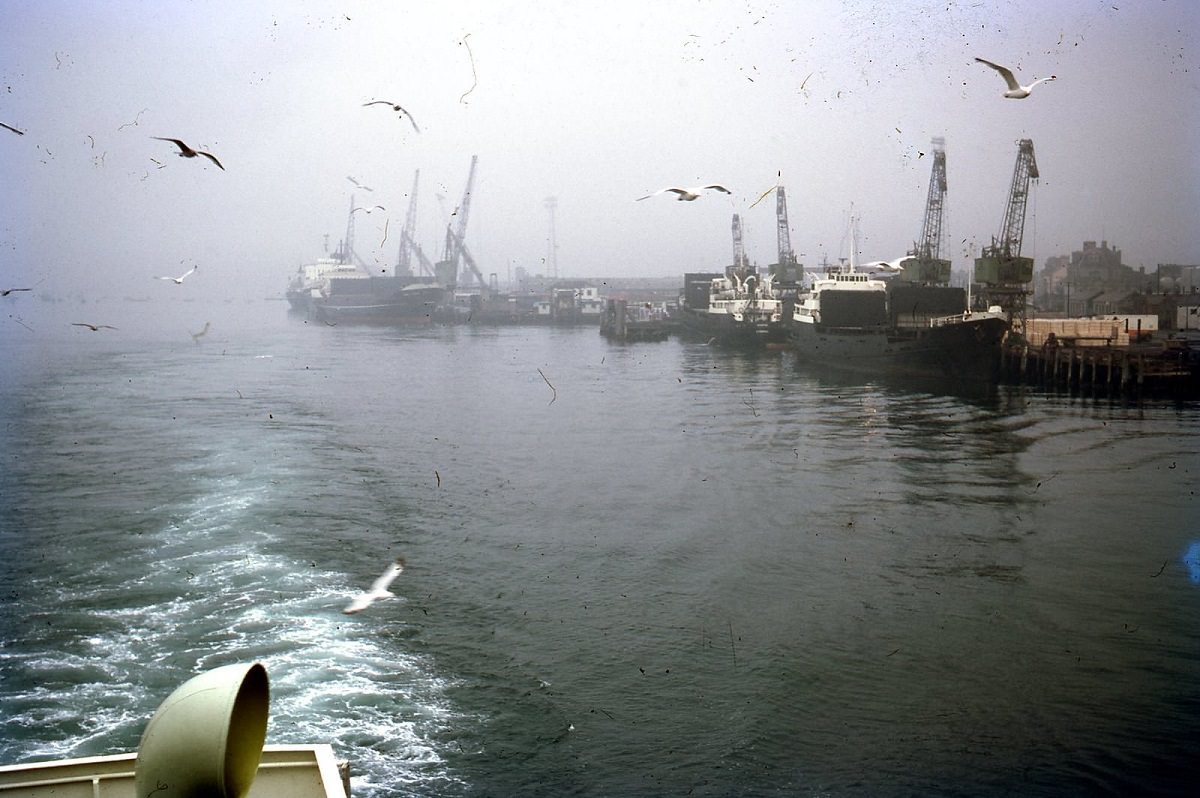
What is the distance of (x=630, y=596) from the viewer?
36.3 ft

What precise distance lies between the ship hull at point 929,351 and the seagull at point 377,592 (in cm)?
2566

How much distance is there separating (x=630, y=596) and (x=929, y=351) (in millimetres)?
25583

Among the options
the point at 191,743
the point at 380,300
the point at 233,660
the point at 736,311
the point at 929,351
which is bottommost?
the point at 233,660

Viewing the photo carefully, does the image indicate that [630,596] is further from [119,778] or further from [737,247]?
[737,247]

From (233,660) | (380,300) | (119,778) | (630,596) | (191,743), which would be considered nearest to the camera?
(191,743)

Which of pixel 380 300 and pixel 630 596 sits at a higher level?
pixel 380 300

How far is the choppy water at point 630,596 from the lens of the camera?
7.73 metres

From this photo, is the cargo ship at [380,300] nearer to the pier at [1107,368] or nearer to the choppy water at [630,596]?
the pier at [1107,368]

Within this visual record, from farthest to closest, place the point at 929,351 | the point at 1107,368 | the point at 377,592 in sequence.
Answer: the point at 929,351
the point at 1107,368
the point at 377,592

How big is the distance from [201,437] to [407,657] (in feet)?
42.3

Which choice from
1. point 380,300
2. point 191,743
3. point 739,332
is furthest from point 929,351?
point 380,300

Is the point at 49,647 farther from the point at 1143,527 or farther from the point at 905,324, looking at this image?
the point at 905,324

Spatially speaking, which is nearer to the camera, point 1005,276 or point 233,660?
point 233,660

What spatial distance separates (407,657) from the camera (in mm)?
9523
